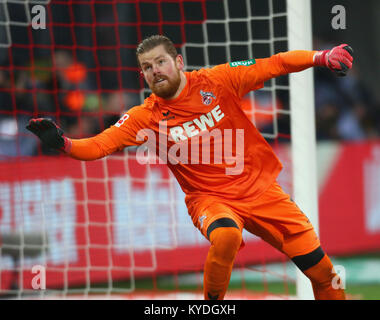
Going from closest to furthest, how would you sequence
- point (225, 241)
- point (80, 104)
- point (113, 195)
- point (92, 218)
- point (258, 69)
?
1. point (225, 241)
2. point (258, 69)
3. point (92, 218)
4. point (113, 195)
5. point (80, 104)

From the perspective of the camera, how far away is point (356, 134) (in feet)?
26.4

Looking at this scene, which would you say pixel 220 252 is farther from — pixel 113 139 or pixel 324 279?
pixel 113 139

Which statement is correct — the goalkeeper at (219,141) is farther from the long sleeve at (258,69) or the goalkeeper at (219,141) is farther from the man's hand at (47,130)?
the man's hand at (47,130)

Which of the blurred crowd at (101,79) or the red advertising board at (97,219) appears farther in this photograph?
the blurred crowd at (101,79)

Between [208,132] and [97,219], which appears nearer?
[208,132]

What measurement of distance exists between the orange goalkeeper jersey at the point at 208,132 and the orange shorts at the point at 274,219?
56 mm

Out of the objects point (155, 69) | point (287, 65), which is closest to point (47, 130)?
→ point (155, 69)

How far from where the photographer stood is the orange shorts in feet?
12.6

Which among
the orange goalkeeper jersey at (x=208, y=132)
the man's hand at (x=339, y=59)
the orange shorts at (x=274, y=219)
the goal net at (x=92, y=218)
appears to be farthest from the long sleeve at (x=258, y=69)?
the goal net at (x=92, y=218)

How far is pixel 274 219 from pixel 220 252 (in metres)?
0.50

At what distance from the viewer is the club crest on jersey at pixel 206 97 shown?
3873 millimetres

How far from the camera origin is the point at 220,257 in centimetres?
354
